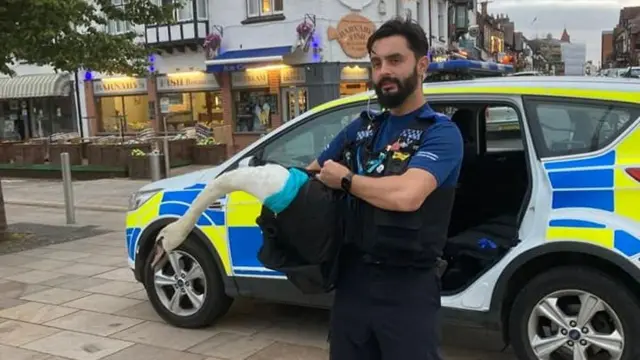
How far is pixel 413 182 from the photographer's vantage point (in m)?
2.23

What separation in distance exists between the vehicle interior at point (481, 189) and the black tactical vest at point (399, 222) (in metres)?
2.01

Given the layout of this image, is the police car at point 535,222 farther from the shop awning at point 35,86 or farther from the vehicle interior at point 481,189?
the shop awning at point 35,86

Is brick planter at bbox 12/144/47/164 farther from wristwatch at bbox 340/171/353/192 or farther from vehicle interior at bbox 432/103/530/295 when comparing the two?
wristwatch at bbox 340/171/353/192

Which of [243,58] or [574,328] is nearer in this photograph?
[574,328]

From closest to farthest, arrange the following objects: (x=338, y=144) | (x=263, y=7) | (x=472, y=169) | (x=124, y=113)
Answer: (x=338, y=144) < (x=472, y=169) < (x=263, y=7) < (x=124, y=113)

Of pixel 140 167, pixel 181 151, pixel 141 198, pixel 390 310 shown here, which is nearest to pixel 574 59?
pixel 181 151

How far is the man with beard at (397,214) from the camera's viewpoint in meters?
2.29

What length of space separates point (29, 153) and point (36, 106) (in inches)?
346

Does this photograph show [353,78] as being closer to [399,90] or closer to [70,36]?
[70,36]

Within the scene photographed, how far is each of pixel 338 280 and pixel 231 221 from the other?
240 cm

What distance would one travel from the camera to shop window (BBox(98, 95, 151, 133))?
83.7ft

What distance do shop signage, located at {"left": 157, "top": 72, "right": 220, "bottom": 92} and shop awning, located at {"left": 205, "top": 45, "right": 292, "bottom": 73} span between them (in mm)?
885

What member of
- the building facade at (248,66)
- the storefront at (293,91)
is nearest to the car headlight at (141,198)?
the building facade at (248,66)


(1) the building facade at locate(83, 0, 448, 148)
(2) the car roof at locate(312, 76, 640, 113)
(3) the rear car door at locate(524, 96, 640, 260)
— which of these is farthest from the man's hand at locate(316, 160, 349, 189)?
(1) the building facade at locate(83, 0, 448, 148)
